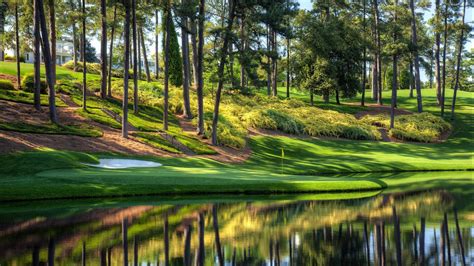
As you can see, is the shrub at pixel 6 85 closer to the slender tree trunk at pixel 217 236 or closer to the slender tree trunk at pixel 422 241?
the slender tree trunk at pixel 217 236

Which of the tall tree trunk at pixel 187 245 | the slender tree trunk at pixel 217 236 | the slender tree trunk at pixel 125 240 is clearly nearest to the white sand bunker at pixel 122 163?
the slender tree trunk at pixel 217 236

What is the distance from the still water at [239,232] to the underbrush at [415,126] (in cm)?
2745

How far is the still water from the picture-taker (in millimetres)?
12170

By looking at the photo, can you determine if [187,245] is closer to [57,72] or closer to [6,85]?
[6,85]

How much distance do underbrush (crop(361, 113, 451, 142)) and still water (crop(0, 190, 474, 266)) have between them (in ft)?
90.1

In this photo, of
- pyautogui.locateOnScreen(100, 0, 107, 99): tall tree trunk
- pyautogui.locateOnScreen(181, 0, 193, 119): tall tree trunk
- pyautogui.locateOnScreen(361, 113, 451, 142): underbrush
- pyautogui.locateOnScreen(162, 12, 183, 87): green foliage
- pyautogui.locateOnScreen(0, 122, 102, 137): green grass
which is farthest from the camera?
pyautogui.locateOnScreen(162, 12, 183, 87): green foliage

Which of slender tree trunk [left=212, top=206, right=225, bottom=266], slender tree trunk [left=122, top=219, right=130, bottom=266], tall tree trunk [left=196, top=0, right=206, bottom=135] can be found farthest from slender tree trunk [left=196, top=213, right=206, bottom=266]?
tall tree trunk [left=196, top=0, right=206, bottom=135]

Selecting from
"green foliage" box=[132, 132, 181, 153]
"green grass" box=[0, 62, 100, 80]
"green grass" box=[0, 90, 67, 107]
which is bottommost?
"green foliage" box=[132, 132, 181, 153]

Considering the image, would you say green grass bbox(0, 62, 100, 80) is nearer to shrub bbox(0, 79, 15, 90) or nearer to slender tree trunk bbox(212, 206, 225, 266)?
shrub bbox(0, 79, 15, 90)

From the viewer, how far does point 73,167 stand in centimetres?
2722

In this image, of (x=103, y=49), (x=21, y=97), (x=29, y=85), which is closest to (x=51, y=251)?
(x=21, y=97)

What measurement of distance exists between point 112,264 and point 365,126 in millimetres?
39495

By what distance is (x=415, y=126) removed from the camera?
5038 cm

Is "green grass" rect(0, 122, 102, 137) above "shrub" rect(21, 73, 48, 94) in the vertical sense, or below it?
below
